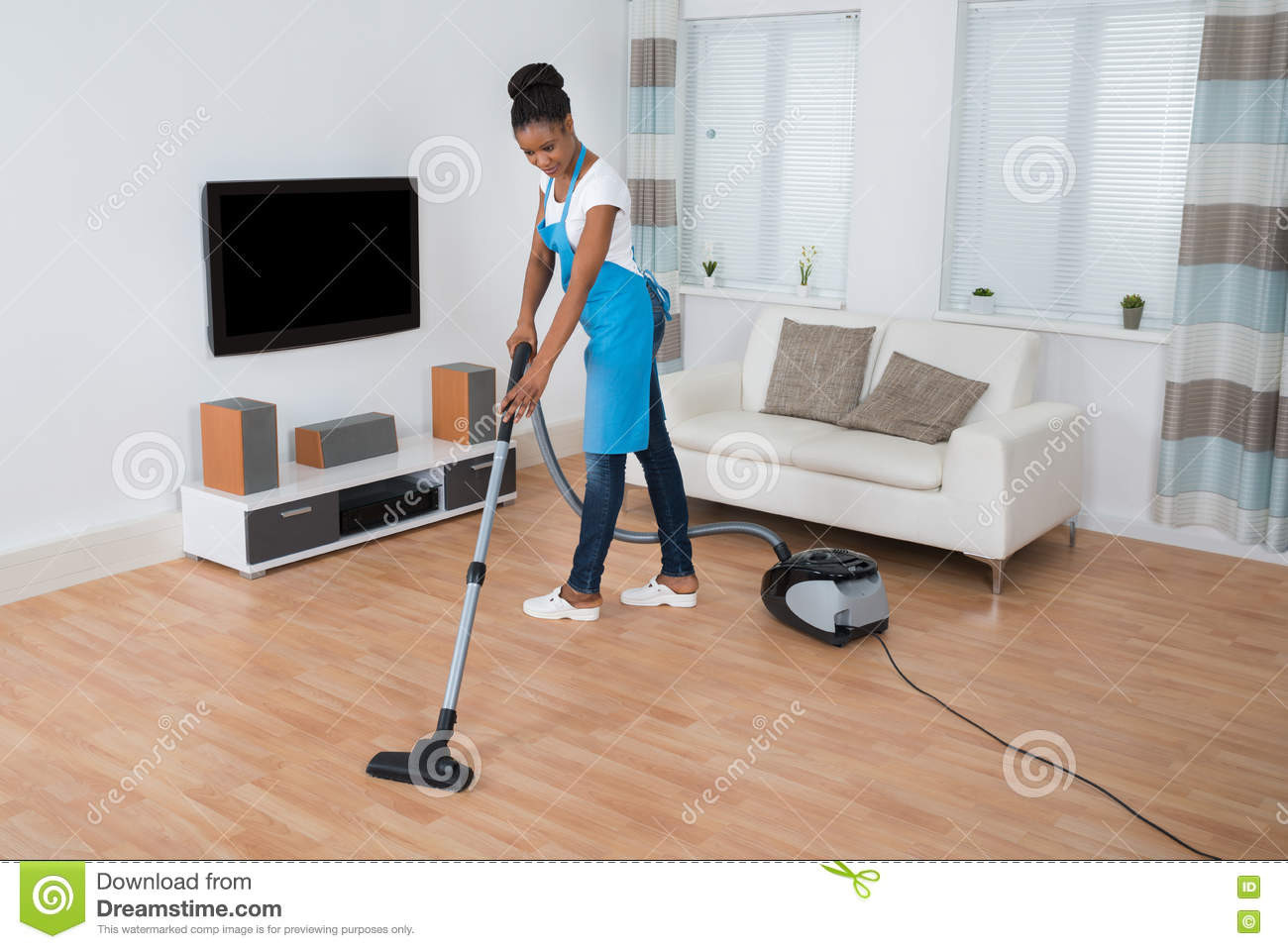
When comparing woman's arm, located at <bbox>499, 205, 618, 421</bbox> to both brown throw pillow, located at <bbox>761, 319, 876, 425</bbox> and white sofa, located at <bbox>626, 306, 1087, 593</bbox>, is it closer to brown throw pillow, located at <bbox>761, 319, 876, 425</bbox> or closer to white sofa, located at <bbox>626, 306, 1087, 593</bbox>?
white sofa, located at <bbox>626, 306, 1087, 593</bbox>

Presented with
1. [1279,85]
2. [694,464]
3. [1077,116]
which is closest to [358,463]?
[694,464]

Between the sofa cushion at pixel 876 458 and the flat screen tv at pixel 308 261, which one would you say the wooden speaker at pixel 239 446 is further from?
the sofa cushion at pixel 876 458

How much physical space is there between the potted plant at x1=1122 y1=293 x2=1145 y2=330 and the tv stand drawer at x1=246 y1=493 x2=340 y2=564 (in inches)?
117

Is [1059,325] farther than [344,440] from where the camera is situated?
Yes

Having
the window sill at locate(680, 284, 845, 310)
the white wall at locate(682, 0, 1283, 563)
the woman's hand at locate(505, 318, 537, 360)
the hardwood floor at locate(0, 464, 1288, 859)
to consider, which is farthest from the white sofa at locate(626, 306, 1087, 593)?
the woman's hand at locate(505, 318, 537, 360)

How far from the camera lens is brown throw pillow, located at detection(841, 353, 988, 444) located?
4.22 m

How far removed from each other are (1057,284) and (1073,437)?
0.84 meters

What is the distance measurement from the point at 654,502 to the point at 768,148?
2.54 m

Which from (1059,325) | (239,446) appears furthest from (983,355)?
(239,446)

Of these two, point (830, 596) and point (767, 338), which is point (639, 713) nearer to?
point (830, 596)

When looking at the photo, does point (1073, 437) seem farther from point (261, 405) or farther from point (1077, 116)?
point (261, 405)

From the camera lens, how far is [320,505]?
160 inches

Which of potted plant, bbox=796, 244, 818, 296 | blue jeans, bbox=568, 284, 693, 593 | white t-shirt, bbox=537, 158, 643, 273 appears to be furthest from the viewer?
potted plant, bbox=796, 244, 818, 296

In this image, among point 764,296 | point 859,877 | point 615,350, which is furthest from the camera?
point 764,296
